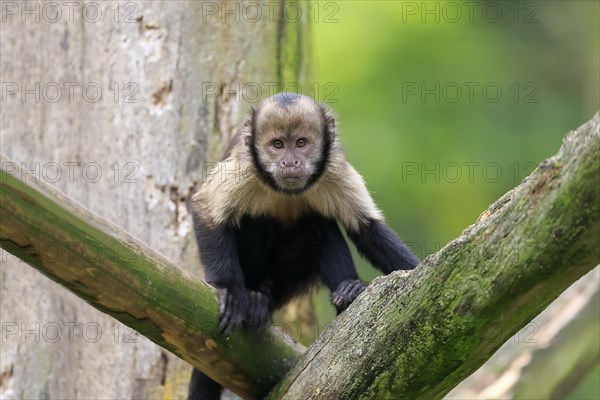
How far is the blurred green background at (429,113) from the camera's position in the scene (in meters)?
12.9

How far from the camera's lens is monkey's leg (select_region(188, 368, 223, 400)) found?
6.11 m

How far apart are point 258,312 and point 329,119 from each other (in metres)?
1.76

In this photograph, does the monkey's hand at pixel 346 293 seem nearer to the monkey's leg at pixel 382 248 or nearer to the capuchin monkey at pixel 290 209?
the capuchin monkey at pixel 290 209

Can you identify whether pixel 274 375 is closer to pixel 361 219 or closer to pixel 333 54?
pixel 361 219

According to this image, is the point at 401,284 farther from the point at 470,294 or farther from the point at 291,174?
the point at 291,174

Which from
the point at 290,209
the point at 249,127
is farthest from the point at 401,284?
the point at 249,127

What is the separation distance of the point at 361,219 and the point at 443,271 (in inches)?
81.3

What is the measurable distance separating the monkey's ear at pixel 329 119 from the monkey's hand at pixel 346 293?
1.29 meters

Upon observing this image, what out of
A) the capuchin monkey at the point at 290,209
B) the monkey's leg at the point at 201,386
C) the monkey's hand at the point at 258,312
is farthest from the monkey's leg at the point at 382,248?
the monkey's leg at the point at 201,386

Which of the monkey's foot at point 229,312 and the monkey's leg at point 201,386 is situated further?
the monkey's leg at point 201,386

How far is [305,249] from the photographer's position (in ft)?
21.3

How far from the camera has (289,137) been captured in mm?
6445

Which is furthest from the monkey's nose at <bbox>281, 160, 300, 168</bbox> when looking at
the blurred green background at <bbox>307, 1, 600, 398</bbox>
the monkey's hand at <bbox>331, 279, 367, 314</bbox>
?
the blurred green background at <bbox>307, 1, 600, 398</bbox>

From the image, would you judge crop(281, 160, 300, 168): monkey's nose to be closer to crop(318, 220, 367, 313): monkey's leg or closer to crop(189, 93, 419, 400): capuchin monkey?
crop(189, 93, 419, 400): capuchin monkey
